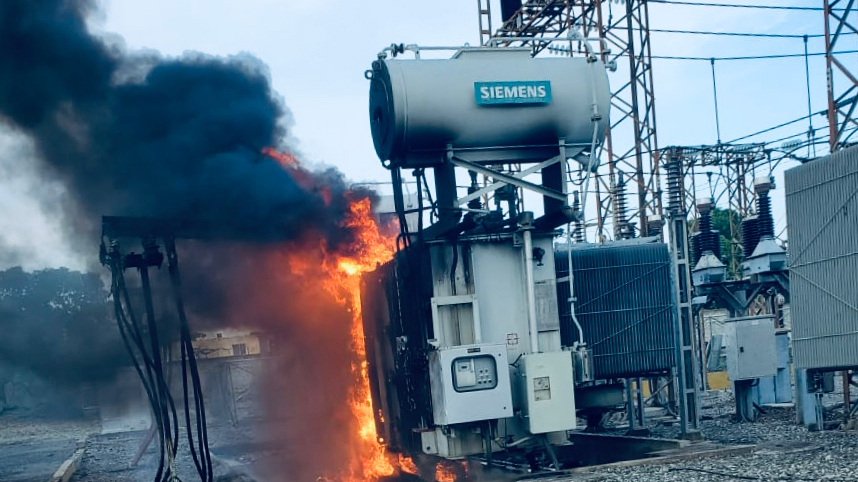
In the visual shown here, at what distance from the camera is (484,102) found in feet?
45.4

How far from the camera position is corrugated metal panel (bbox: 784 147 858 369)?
15648 mm

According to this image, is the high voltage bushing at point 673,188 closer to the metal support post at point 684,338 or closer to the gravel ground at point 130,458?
the metal support post at point 684,338

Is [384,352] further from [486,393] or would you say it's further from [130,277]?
[130,277]

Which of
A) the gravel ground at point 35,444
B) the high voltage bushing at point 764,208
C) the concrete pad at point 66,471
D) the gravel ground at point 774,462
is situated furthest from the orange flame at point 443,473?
the high voltage bushing at point 764,208

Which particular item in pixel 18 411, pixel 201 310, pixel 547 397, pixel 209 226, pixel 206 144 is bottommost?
pixel 18 411

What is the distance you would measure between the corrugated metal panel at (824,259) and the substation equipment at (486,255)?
4277 mm

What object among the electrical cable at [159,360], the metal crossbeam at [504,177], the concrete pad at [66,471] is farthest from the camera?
the concrete pad at [66,471]

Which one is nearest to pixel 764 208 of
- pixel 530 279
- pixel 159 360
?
pixel 530 279

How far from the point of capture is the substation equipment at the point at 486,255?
1364 centimetres

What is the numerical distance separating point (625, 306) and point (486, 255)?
3.47 meters

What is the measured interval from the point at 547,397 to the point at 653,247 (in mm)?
4382

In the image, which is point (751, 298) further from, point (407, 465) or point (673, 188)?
point (407, 465)

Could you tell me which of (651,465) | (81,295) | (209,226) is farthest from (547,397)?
(81,295)

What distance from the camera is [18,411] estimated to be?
5378 centimetres
